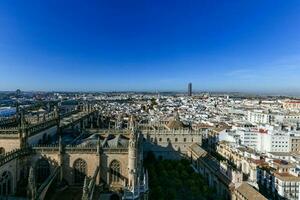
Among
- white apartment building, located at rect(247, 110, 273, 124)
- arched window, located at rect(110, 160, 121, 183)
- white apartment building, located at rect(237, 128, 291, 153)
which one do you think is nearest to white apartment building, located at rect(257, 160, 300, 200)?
white apartment building, located at rect(237, 128, 291, 153)

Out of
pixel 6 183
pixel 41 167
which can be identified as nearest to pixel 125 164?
pixel 41 167

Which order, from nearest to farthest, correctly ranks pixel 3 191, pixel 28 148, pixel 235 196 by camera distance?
pixel 3 191 < pixel 28 148 < pixel 235 196

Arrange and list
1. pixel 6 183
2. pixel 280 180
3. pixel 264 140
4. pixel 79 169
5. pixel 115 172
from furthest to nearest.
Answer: pixel 264 140
pixel 280 180
pixel 115 172
pixel 79 169
pixel 6 183

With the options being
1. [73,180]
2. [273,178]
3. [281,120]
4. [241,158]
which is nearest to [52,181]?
[73,180]

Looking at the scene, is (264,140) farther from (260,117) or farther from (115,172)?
(115,172)

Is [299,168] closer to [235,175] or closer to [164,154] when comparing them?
[235,175]
